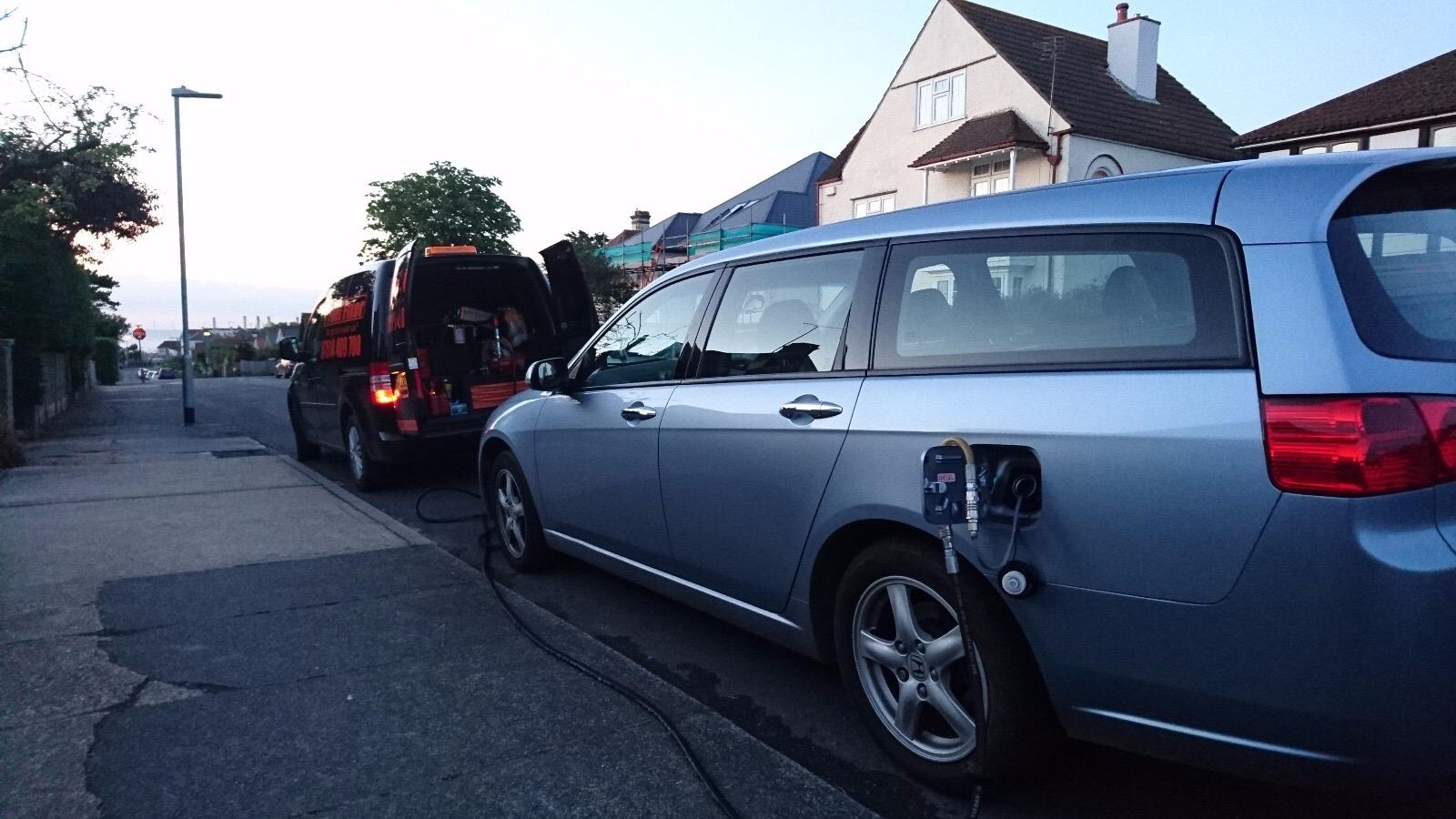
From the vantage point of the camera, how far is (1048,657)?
8.29 ft

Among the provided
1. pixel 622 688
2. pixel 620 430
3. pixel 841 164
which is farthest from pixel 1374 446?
pixel 841 164

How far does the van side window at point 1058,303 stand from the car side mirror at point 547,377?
2251 mm

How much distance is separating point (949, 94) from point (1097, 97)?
3.56m

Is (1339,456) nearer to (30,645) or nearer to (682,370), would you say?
(682,370)

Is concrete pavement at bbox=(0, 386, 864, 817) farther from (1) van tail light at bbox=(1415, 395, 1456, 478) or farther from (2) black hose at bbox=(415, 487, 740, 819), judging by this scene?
(1) van tail light at bbox=(1415, 395, 1456, 478)

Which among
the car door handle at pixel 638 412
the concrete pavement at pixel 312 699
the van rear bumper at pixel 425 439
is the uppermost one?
the car door handle at pixel 638 412

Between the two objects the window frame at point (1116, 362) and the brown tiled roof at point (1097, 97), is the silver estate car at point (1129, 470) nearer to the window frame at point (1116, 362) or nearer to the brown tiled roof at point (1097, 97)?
the window frame at point (1116, 362)

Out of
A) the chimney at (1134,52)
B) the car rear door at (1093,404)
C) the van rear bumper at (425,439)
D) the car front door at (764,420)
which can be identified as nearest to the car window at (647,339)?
the car front door at (764,420)

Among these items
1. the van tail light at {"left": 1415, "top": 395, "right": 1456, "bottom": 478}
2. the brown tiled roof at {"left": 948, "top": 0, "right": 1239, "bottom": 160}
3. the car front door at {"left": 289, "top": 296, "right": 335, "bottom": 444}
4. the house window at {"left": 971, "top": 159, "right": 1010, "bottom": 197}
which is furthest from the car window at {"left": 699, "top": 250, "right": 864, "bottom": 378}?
the house window at {"left": 971, "top": 159, "right": 1010, "bottom": 197}

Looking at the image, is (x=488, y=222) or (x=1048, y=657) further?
(x=488, y=222)

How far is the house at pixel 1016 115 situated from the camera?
2117 centimetres

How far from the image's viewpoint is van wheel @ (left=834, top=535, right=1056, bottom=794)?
2641 mm

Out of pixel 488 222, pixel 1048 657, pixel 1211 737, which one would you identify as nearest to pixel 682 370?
pixel 1048 657

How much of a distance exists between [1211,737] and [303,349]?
9958mm
